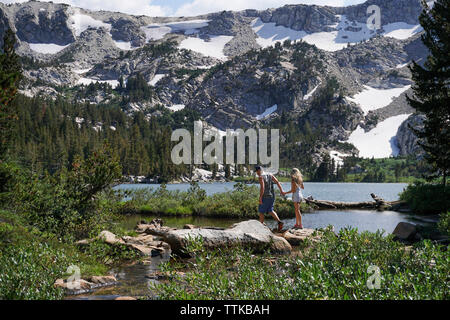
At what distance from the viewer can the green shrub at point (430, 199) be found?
28062 millimetres

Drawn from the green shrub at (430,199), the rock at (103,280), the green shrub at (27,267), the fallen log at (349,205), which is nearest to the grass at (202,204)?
the fallen log at (349,205)

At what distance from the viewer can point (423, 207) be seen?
30.0m

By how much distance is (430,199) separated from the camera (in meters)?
29.8

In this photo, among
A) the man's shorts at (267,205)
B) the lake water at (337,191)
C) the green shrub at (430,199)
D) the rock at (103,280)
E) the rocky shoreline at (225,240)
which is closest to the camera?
the rock at (103,280)

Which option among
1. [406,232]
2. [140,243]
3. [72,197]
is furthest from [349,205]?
[72,197]

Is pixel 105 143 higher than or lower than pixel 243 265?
higher

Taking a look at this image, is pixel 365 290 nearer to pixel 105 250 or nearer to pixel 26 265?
pixel 26 265

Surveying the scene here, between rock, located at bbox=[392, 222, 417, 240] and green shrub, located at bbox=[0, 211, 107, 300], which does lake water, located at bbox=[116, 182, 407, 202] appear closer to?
green shrub, located at bbox=[0, 211, 107, 300]

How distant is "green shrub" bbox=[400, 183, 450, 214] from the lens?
1105 inches

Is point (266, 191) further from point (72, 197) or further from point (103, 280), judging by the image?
point (103, 280)

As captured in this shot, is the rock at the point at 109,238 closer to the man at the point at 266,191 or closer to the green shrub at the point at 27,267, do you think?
the green shrub at the point at 27,267
